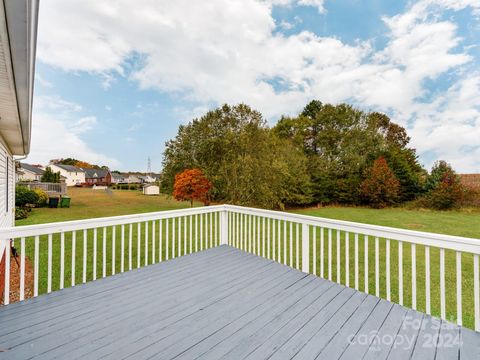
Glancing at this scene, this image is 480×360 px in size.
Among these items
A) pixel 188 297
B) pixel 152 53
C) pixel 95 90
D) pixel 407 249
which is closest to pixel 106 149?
pixel 95 90

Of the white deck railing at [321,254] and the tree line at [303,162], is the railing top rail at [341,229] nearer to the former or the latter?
the white deck railing at [321,254]

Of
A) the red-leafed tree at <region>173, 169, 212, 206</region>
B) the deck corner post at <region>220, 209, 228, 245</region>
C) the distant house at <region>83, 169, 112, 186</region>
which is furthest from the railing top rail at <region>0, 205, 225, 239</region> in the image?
the distant house at <region>83, 169, 112, 186</region>

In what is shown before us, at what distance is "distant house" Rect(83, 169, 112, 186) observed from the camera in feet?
135

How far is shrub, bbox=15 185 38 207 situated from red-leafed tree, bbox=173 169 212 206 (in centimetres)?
750

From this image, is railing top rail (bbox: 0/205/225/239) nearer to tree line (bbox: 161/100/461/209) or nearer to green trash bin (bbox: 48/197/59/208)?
tree line (bbox: 161/100/461/209)

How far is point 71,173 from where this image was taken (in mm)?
36812

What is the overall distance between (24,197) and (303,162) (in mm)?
15900

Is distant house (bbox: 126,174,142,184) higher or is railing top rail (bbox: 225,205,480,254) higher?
distant house (bbox: 126,174,142,184)

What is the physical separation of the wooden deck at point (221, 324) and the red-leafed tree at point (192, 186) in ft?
32.4

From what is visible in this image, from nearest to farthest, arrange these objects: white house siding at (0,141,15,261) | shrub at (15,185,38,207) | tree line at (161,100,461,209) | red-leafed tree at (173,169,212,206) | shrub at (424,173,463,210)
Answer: white house siding at (0,141,15,261), tree line at (161,100,461,209), shrub at (15,185,38,207), shrub at (424,173,463,210), red-leafed tree at (173,169,212,206)

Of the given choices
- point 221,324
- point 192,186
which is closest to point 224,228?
point 221,324

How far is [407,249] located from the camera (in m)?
5.81

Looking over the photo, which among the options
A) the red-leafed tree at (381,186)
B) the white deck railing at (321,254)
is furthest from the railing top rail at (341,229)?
the red-leafed tree at (381,186)

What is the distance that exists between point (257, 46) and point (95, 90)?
6342 millimetres
